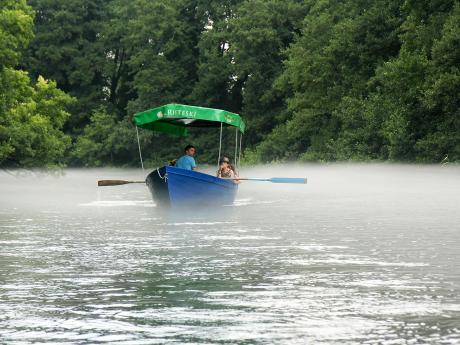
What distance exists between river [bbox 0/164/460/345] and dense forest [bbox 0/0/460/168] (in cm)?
2304

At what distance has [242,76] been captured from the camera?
83875 millimetres

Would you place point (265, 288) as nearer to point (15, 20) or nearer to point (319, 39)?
point (15, 20)

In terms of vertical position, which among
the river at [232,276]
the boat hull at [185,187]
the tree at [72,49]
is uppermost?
the tree at [72,49]

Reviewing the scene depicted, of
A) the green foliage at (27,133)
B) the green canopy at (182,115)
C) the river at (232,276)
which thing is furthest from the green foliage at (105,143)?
the river at (232,276)

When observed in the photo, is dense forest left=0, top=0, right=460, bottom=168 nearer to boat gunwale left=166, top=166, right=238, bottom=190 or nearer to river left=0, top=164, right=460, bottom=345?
boat gunwale left=166, top=166, right=238, bottom=190

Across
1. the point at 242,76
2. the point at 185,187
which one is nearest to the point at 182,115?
the point at 185,187

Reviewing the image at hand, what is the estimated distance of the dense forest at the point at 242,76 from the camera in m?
53.1

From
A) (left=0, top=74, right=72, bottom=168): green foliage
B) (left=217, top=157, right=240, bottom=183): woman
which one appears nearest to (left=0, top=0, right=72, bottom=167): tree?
(left=0, top=74, right=72, bottom=168): green foliage

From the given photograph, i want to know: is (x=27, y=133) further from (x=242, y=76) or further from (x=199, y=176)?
(x=242, y=76)

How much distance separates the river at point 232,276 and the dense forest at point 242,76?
75.6 ft

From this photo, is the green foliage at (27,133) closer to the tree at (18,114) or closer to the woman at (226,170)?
the tree at (18,114)

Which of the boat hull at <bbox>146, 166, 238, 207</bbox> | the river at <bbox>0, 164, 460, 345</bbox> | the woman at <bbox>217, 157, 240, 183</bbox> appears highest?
the woman at <bbox>217, 157, 240, 183</bbox>

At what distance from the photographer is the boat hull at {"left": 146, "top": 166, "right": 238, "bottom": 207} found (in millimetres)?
31625

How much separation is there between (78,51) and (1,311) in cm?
8512
